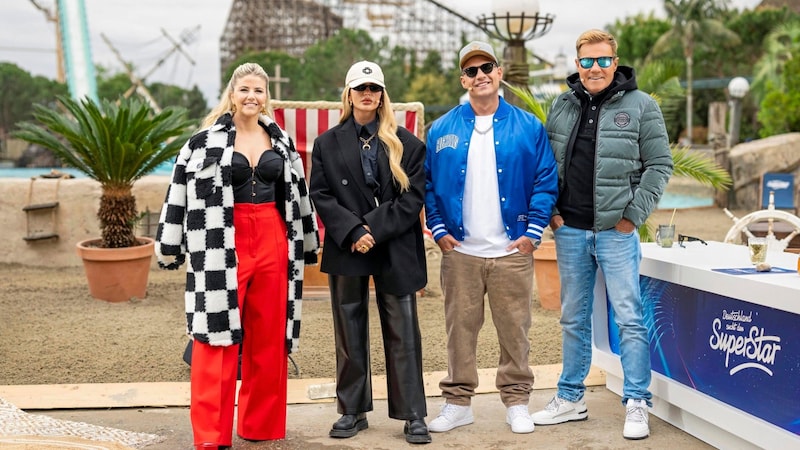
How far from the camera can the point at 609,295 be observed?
14.2 ft

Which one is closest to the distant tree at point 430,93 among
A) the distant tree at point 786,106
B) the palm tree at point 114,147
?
the distant tree at point 786,106

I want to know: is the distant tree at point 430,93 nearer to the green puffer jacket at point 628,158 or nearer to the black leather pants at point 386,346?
the green puffer jacket at point 628,158

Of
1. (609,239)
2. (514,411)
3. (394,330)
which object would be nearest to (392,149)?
(394,330)

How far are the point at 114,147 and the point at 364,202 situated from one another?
190 inches

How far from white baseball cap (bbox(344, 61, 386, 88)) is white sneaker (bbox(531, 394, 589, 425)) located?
1876 millimetres

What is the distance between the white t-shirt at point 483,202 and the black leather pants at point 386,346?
0.44 meters

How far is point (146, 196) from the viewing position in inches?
428

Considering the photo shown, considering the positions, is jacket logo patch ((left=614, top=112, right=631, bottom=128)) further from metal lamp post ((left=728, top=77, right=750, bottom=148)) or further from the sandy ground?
metal lamp post ((left=728, top=77, right=750, bottom=148))

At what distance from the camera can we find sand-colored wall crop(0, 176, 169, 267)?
34.3 ft

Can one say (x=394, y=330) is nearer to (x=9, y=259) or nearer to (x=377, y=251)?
(x=377, y=251)

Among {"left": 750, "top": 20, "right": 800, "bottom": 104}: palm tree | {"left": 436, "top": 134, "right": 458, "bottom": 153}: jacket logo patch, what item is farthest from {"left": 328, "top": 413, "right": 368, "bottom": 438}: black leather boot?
{"left": 750, "top": 20, "right": 800, "bottom": 104}: palm tree

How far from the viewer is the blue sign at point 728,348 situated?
11.8 ft

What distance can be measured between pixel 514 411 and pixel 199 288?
1.70m

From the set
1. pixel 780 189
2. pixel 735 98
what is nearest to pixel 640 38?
pixel 735 98
